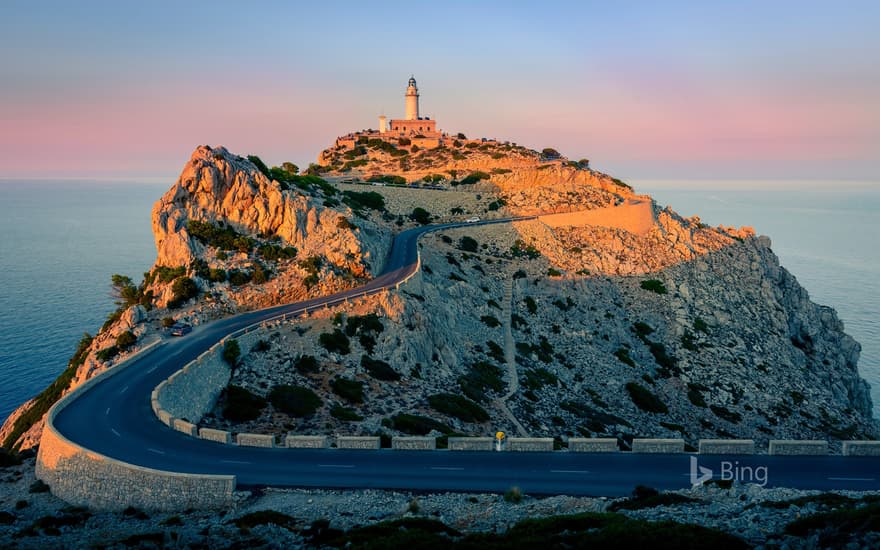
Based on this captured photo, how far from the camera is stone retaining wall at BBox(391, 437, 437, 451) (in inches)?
1009

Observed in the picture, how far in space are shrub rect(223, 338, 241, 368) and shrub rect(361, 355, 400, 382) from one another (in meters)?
7.65

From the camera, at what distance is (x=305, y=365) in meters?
34.0

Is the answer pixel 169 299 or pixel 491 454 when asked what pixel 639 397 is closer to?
pixel 491 454

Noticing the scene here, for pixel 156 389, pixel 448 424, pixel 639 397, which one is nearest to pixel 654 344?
pixel 639 397

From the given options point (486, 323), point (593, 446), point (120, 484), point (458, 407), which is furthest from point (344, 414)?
→ point (486, 323)

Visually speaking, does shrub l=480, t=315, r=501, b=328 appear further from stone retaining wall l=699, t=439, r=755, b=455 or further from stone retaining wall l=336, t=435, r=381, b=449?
stone retaining wall l=699, t=439, r=755, b=455

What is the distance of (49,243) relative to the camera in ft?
422

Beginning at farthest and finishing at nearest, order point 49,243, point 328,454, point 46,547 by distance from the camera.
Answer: point 49,243
point 328,454
point 46,547

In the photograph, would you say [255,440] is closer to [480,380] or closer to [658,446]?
[658,446]

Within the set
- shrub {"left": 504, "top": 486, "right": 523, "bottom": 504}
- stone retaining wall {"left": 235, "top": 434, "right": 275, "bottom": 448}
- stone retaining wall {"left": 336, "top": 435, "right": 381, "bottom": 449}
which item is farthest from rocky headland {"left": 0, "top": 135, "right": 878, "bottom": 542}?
stone retaining wall {"left": 336, "top": 435, "right": 381, "bottom": 449}

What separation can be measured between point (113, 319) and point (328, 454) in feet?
87.6

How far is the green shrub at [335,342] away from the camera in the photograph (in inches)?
1409

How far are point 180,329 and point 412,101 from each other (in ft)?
362

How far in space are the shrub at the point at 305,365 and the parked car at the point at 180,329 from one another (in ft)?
28.1
